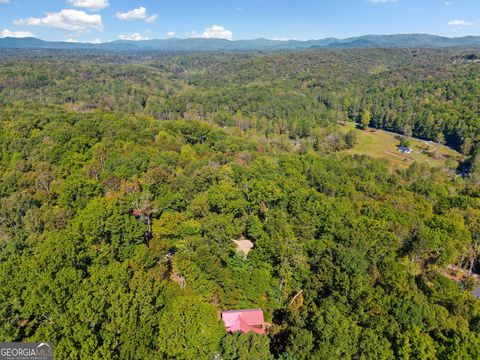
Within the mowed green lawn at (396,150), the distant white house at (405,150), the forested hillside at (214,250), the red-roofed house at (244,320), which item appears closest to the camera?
the forested hillside at (214,250)

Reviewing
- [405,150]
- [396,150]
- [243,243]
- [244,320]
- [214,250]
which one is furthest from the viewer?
[396,150]

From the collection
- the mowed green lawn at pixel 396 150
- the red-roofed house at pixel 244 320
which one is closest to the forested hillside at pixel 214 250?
the red-roofed house at pixel 244 320

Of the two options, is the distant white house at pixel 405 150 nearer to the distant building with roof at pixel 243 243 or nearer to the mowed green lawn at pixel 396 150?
the mowed green lawn at pixel 396 150

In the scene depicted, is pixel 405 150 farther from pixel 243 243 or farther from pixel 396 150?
pixel 243 243

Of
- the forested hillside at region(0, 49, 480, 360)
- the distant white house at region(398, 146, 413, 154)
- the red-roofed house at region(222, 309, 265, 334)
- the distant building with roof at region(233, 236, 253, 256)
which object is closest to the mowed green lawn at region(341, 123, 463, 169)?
the distant white house at region(398, 146, 413, 154)

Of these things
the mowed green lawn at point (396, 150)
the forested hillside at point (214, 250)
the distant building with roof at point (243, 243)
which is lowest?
the mowed green lawn at point (396, 150)

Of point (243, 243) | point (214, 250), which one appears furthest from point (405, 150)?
point (214, 250)
